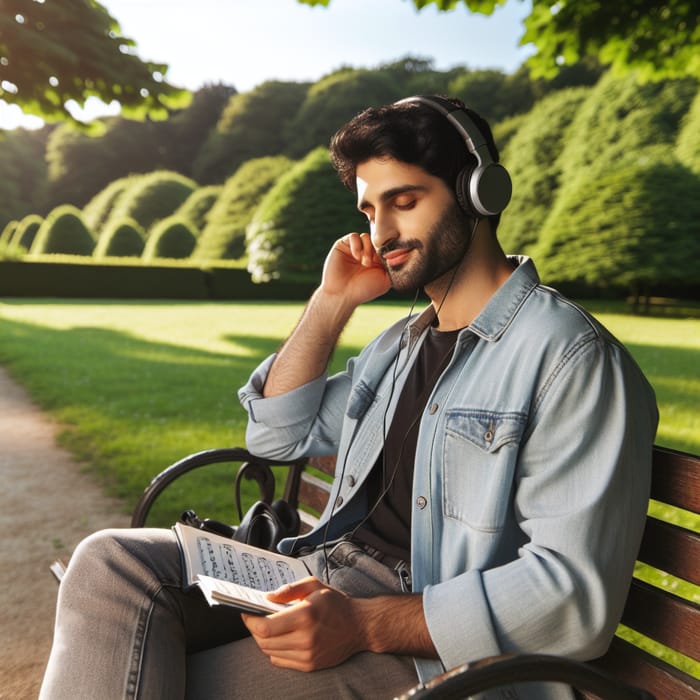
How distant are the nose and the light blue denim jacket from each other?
1.06 feet

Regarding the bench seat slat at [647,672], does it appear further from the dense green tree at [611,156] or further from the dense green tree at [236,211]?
the dense green tree at [236,211]

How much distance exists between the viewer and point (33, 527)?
452cm

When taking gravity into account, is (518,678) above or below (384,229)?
below

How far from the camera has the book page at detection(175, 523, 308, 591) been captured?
1767mm

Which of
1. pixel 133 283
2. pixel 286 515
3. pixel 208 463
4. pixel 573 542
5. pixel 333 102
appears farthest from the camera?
pixel 333 102

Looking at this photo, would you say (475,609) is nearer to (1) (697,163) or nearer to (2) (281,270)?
(2) (281,270)

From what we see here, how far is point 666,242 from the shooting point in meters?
28.4

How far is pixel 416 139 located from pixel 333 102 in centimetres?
5347

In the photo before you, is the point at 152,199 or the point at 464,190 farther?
the point at 152,199

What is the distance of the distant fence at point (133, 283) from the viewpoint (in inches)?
1118

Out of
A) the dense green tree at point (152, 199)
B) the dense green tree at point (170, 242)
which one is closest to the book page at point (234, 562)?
the dense green tree at point (170, 242)

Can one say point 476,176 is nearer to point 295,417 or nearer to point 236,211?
point 295,417

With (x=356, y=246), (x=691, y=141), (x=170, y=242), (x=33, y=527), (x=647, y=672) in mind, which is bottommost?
(x=170, y=242)

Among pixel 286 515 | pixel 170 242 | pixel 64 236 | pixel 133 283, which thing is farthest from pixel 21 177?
pixel 286 515
